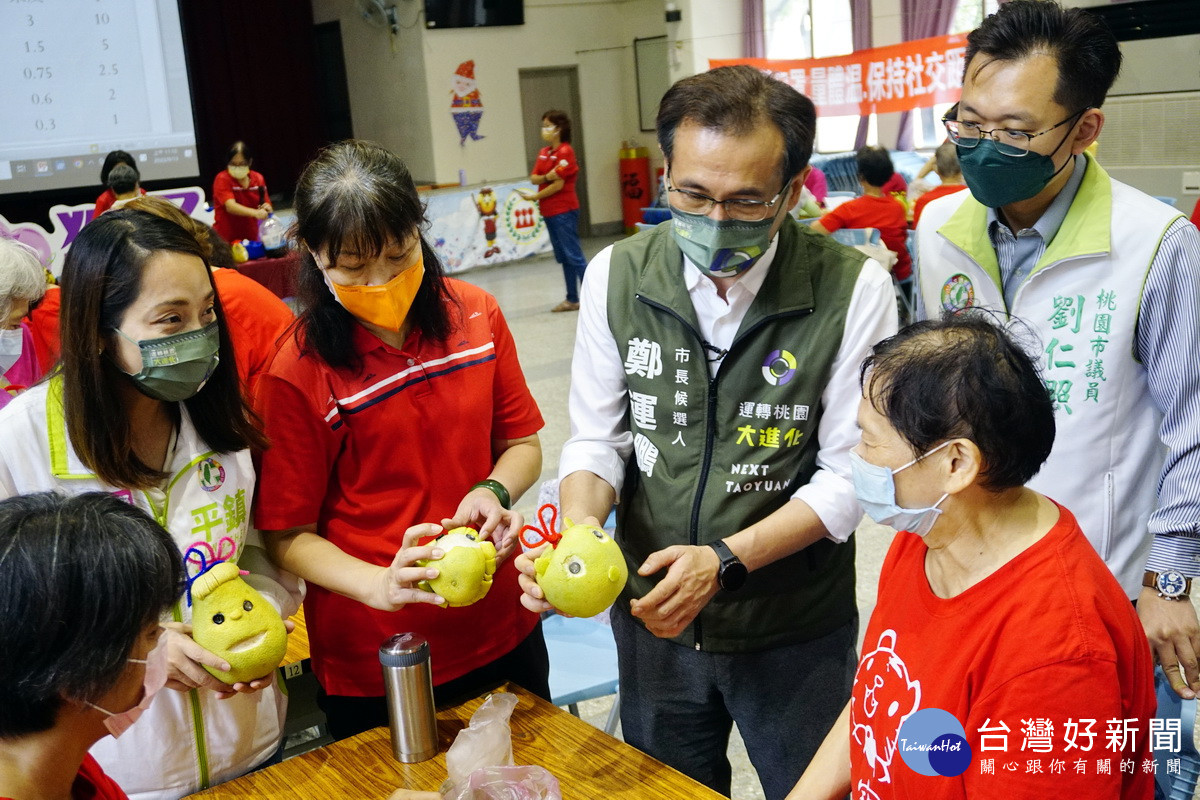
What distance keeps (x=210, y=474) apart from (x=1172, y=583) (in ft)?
5.07

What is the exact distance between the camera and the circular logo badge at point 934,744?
120 centimetres

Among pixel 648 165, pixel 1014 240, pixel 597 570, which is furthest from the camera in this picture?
pixel 648 165

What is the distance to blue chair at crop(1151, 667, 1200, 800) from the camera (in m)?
1.76

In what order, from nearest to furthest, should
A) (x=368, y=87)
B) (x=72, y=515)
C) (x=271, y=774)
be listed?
(x=72, y=515)
(x=271, y=774)
(x=368, y=87)

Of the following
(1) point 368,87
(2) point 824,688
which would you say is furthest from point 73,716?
(1) point 368,87

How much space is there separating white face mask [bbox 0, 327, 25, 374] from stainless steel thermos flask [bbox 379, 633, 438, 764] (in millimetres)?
1963

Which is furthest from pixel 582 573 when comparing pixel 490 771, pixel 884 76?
pixel 884 76

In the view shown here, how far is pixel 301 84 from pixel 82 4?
627cm

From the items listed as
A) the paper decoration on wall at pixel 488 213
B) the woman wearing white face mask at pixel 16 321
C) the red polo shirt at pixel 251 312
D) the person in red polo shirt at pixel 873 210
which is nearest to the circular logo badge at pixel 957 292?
the red polo shirt at pixel 251 312

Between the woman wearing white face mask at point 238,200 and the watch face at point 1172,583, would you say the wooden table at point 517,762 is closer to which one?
the watch face at point 1172,583

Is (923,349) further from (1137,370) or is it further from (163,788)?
(163,788)

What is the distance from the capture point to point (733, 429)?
1.68 metres

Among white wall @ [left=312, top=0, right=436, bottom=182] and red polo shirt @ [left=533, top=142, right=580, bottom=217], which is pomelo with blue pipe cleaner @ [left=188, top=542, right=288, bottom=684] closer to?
red polo shirt @ [left=533, top=142, right=580, bottom=217]

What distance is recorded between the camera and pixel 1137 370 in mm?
1749
